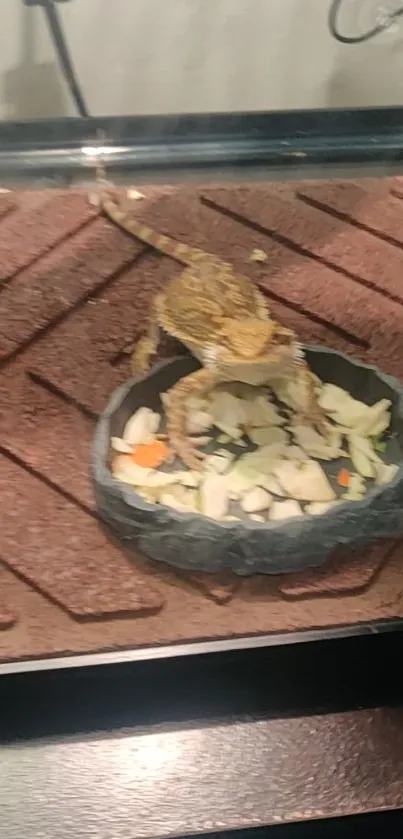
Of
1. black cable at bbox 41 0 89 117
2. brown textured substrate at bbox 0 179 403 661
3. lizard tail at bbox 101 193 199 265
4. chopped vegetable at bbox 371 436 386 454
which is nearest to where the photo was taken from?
brown textured substrate at bbox 0 179 403 661

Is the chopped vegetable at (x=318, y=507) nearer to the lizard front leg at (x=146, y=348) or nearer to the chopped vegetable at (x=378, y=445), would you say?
the chopped vegetable at (x=378, y=445)

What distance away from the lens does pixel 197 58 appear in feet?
3.47

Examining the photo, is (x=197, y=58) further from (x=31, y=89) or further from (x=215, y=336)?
(x=215, y=336)

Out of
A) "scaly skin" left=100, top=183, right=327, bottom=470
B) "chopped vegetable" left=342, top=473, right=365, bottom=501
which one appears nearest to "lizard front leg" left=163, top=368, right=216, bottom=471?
"scaly skin" left=100, top=183, right=327, bottom=470

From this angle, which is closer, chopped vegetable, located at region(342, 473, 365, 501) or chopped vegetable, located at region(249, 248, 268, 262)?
chopped vegetable, located at region(342, 473, 365, 501)

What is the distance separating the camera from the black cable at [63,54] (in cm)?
101

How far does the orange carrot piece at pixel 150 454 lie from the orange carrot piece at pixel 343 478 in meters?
0.12

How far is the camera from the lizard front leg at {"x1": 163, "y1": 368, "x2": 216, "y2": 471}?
2.34ft

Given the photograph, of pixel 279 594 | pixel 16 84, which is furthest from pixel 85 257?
pixel 279 594

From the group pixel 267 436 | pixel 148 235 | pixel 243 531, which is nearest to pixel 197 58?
pixel 148 235

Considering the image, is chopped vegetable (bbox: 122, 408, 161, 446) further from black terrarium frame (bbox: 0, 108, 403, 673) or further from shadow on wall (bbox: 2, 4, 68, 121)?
shadow on wall (bbox: 2, 4, 68, 121)

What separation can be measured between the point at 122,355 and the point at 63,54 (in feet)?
1.33

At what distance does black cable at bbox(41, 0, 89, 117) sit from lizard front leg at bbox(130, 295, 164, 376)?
0.33 m

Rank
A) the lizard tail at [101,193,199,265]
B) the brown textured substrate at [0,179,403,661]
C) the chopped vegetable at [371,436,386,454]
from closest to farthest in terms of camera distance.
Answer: the brown textured substrate at [0,179,403,661]
the chopped vegetable at [371,436,386,454]
the lizard tail at [101,193,199,265]
